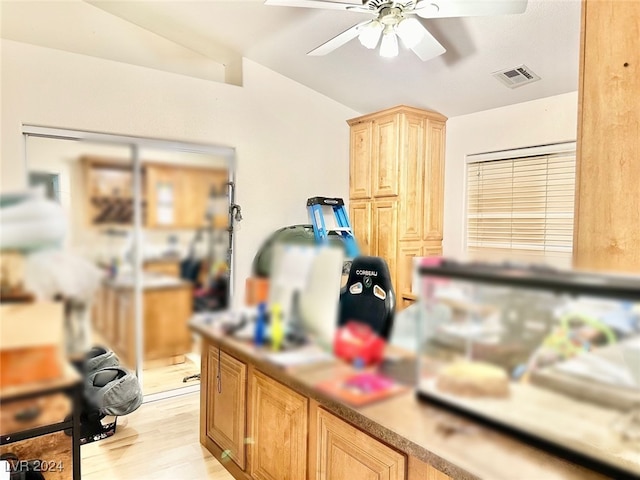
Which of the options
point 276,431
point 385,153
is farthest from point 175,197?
point 385,153

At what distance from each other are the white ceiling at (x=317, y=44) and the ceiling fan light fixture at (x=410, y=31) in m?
0.49

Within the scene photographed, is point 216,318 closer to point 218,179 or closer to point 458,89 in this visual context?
point 218,179

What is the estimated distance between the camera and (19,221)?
245mm

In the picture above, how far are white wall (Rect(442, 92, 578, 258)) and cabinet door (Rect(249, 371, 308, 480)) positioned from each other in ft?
5.14

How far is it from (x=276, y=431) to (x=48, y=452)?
2.36ft

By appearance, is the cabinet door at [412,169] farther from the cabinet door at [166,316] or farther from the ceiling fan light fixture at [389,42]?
the cabinet door at [166,316]

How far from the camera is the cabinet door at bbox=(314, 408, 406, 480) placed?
3.26ft

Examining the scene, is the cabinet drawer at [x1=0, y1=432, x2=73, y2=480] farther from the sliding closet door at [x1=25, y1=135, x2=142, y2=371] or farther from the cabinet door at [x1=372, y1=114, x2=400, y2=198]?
the cabinet door at [x1=372, y1=114, x2=400, y2=198]

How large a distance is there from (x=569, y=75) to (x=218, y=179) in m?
2.81

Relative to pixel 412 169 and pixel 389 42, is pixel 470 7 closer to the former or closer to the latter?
pixel 389 42

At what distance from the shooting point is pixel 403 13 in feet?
6.00

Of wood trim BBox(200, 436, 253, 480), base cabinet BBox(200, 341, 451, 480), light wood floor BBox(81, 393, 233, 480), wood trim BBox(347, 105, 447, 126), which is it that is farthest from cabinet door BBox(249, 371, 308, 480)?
wood trim BBox(347, 105, 447, 126)

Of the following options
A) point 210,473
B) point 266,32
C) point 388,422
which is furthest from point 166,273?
point 210,473

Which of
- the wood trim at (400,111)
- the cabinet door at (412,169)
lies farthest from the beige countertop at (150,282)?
the wood trim at (400,111)
